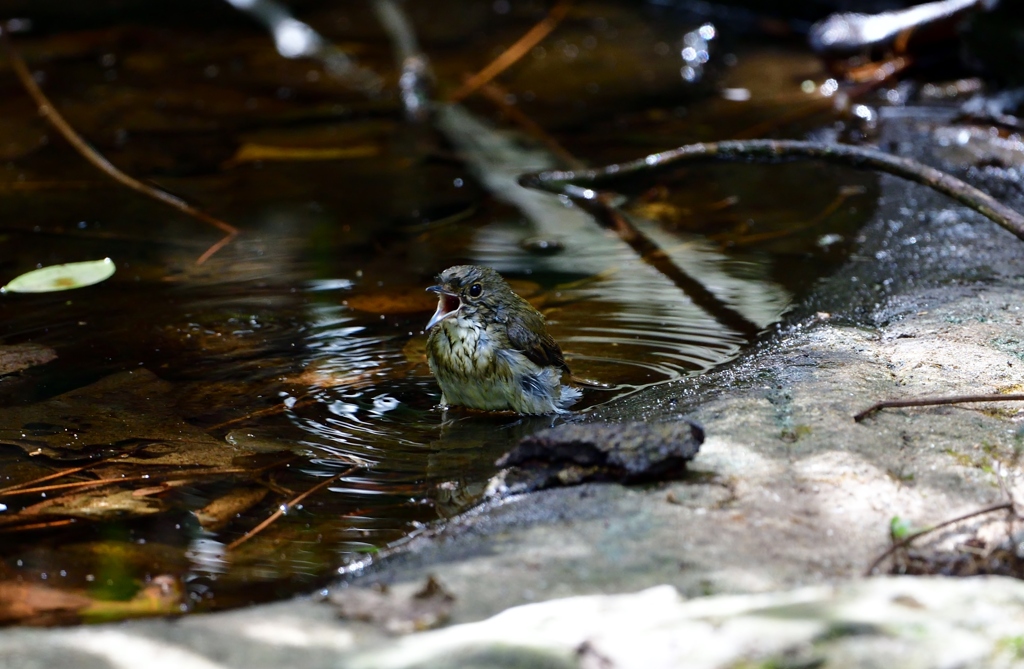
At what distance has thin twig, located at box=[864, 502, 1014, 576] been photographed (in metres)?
2.90

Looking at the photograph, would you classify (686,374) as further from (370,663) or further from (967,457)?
(370,663)

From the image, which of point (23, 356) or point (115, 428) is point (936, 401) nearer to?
point (115, 428)

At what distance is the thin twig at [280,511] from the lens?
337cm

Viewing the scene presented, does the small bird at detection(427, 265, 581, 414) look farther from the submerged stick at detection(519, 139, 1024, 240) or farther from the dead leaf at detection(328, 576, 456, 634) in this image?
the submerged stick at detection(519, 139, 1024, 240)

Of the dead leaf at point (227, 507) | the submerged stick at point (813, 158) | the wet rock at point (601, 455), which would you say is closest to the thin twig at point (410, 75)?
the submerged stick at point (813, 158)

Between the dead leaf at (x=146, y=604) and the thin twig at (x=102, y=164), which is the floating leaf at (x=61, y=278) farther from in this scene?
the dead leaf at (x=146, y=604)

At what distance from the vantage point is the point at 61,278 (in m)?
5.76

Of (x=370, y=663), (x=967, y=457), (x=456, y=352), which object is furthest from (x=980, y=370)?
(x=370, y=663)

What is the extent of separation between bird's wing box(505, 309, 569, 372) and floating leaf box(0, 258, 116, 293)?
2630 millimetres

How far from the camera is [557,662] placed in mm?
2438

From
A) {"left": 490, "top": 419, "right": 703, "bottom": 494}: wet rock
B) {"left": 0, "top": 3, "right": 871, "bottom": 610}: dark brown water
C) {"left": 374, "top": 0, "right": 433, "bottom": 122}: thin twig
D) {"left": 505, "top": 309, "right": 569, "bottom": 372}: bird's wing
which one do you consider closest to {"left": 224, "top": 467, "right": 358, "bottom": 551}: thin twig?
{"left": 0, "top": 3, "right": 871, "bottom": 610}: dark brown water

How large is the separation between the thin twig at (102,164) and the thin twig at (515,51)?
3362mm

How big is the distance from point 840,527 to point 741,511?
285 mm

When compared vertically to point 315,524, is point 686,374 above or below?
above
